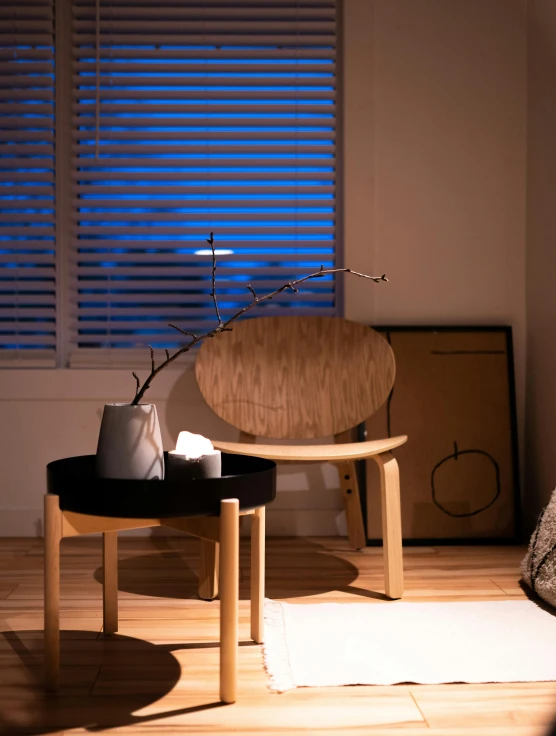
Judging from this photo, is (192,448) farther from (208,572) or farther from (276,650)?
(208,572)

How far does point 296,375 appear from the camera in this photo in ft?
9.14

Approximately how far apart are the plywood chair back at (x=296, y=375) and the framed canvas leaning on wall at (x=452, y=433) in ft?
0.91

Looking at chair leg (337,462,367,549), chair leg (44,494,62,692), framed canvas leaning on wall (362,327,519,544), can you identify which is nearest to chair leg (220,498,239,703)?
chair leg (44,494,62,692)

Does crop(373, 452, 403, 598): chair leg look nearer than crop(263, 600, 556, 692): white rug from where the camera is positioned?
No

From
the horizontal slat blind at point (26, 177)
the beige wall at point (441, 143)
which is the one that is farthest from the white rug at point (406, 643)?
the horizontal slat blind at point (26, 177)

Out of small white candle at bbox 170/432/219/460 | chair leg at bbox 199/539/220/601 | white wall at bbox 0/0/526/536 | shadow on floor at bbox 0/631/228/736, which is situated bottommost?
shadow on floor at bbox 0/631/228/736

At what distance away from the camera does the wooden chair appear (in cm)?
271

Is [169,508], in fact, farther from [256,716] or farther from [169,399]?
[169,399]

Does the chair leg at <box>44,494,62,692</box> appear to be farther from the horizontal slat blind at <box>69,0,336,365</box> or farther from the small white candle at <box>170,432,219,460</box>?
the horizontal slat blind at <box>69,0,336,365</box>

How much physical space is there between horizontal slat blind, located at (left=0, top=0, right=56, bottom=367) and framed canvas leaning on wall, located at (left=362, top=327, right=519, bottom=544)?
1.45m

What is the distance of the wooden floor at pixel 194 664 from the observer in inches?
56.6

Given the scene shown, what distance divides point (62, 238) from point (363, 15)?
1555 millimetres

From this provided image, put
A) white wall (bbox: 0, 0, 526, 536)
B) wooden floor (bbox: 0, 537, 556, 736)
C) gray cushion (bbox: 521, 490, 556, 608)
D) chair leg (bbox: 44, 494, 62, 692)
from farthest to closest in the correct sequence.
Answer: white wall (bbox: 0, 0, 526, 536)
gray cushion (bbox: 521, 490, 556, 608)
chair leg (bbox: 44, 494, 62, 692)
wooden floor (bbox: 0, 537, 556, 736)

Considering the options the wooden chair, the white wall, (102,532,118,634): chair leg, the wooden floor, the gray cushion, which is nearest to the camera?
the wooden floor
